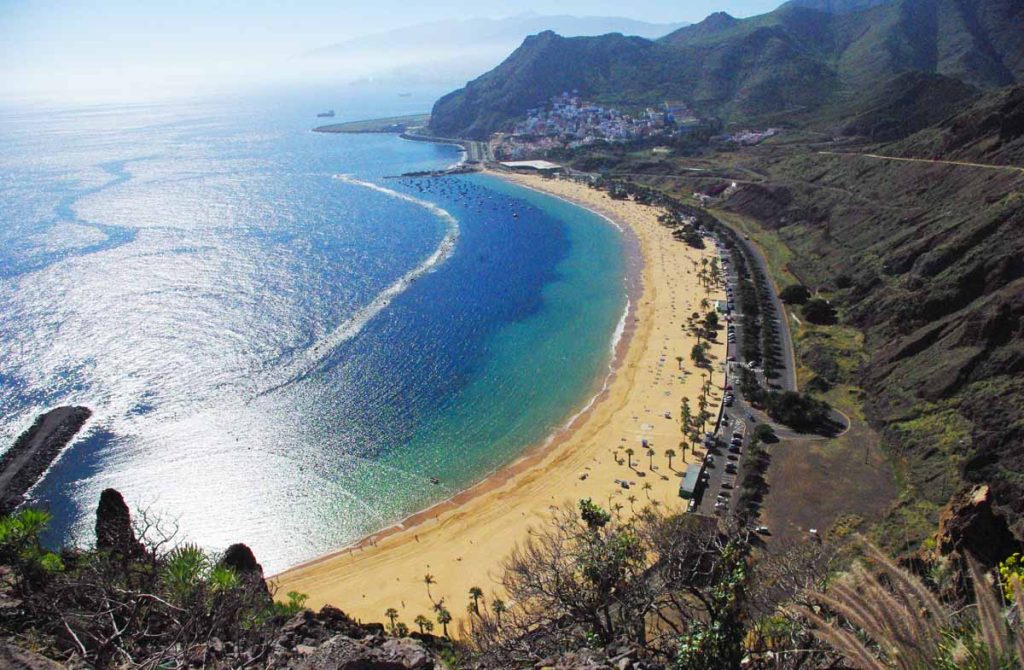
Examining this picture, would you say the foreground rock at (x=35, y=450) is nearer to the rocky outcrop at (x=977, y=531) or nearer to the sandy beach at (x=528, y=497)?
the sandy beach at (x=528, y=497)

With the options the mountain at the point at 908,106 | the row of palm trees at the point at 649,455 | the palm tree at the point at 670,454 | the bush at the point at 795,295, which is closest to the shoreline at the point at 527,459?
the row of palm trees at the point at 649,455

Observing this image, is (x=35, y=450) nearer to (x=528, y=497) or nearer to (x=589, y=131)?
(x=528, y=497)

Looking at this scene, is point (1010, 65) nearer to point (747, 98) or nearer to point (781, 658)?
point (747, 98)

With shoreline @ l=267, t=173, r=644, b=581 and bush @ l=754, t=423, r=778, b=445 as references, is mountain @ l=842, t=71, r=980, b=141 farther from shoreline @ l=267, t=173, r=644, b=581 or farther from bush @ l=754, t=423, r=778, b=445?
bush @ l=754, t=423, r=778, b=445

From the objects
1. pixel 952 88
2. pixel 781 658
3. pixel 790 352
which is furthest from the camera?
pixel 952 88

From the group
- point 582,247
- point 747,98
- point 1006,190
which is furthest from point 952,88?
point 582,247

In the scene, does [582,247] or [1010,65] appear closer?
[582,247]

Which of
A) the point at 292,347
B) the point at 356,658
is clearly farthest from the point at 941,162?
the point at 356,658
